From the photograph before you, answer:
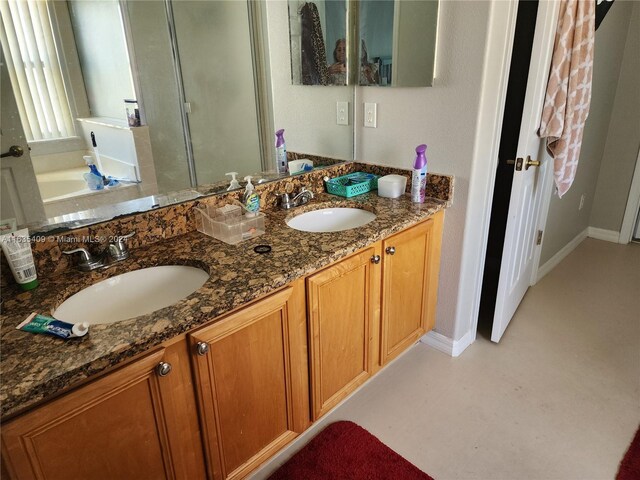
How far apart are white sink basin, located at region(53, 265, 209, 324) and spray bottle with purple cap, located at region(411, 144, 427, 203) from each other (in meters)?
0.99

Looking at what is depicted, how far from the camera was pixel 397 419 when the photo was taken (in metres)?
1.81

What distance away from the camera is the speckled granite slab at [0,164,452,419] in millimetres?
850

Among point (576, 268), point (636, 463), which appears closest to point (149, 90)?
point (636, 463)

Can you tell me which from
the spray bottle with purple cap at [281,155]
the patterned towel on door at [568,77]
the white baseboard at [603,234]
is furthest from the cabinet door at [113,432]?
the white baseboard at [603,234]

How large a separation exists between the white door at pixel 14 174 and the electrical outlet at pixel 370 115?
4.63 ft

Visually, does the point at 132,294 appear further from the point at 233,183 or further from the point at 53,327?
the point at 233,183

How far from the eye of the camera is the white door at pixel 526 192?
1757mm

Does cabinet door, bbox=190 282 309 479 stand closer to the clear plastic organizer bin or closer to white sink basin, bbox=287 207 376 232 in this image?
the clear plastic organizer bin

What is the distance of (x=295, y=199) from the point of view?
1854mm

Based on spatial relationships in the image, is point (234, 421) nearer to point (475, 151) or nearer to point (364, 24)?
point (475, 151)

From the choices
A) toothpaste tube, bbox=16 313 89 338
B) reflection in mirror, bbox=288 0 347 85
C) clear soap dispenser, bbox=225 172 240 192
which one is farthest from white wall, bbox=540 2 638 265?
toothpaste tube, bbox=16 313 89 338

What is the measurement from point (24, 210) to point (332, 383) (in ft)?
3.76

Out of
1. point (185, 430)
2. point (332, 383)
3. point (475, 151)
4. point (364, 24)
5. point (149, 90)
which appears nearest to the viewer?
point (185, 430)

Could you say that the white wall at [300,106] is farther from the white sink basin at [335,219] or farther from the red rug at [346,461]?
the red rug at [346,461]
